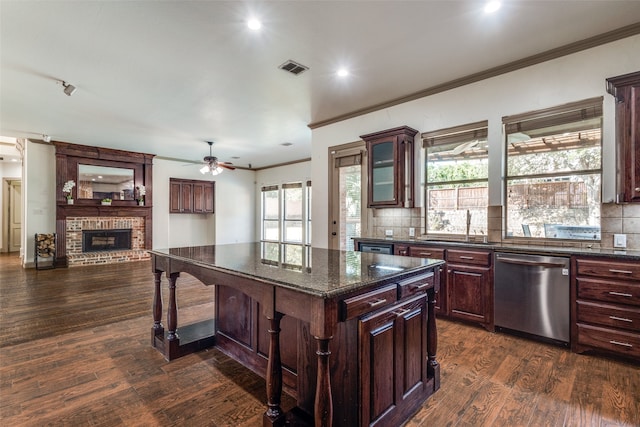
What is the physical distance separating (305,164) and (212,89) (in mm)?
4829

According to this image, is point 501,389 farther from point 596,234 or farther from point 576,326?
point 596,234

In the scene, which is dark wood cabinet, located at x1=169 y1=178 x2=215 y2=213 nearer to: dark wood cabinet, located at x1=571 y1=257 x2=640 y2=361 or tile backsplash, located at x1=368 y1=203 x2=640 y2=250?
tile backsplash, located at x1=368 y1=203 x2=640 y2=250

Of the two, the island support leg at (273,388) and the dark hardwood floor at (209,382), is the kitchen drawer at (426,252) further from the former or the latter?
the island support leg at (273,388)

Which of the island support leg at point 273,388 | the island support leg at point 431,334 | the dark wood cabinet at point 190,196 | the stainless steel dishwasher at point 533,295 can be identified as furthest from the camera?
the dark wood cabinet at point 190,196

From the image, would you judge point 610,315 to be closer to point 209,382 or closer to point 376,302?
point 376,302

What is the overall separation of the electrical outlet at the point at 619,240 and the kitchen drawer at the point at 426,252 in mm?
1437

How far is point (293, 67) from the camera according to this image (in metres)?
3.32

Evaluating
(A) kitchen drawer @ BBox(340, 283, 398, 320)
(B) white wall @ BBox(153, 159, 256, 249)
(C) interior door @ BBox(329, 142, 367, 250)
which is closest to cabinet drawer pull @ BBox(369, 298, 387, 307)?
(A) kitchen drawer @ BBox(340, 283, 398, 320)

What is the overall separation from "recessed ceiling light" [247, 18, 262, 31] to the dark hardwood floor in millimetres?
2791

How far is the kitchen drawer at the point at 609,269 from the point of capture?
2367 mm

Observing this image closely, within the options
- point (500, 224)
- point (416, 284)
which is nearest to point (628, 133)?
point (500, 224)

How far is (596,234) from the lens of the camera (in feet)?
9.52

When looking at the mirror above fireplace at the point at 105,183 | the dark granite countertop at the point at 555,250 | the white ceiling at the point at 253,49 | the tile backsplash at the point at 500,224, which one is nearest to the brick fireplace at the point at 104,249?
the mirror above fireplace at the point at 105,183

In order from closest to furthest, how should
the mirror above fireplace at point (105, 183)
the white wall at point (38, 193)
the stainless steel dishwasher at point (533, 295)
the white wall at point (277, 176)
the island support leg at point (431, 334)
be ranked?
the island support leg at point (431, 334) → the stainless steel dishwasher at point (533, 295) → the white wall at point (38, 193) → the mirror above fireplace at point (105, 183) → the white wall at point (277, 176)
